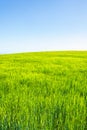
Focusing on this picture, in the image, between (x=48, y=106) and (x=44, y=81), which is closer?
(x=48, y=106)

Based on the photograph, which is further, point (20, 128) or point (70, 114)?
point (70, 114)

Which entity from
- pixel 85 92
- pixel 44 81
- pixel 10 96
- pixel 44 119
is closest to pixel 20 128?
pixel 44 119

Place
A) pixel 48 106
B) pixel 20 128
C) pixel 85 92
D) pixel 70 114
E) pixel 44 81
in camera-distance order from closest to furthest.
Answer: pixel 20 128 → pixel 70 114 → pixel 48 106 → pixel 85 92 → pixel 44 81

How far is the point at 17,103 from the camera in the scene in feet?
15.0

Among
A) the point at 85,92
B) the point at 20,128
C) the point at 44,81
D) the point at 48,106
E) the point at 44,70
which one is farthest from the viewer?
the point at 44,70

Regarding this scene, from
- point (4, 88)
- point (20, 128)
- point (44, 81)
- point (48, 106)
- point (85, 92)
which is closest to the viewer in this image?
point (20, 128)

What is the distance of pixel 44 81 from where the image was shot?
6.97m

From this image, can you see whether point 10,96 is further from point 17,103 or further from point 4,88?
point 4,88

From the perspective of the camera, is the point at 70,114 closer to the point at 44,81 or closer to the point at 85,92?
the point at 85,92

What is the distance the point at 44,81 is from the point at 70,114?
120 inches

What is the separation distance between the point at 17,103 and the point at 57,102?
73cm

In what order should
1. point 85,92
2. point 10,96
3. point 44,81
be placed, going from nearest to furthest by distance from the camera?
point 10,96
point 85,92
point 44,81

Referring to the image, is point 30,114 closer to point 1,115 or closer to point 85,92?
point 1,115

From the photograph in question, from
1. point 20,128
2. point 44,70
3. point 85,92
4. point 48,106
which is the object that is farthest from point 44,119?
point 44,70
